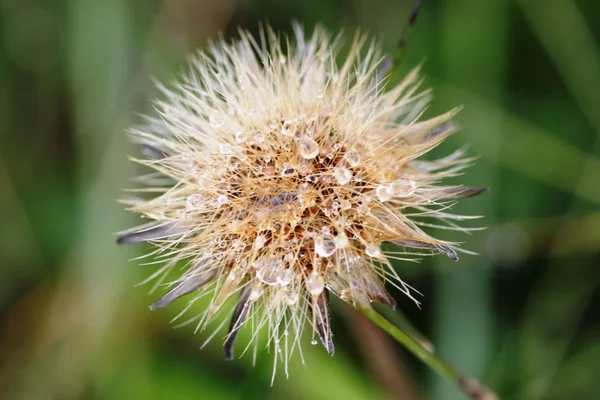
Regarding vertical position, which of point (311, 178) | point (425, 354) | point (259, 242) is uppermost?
point (311, 178)

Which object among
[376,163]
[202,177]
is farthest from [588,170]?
[202,177]

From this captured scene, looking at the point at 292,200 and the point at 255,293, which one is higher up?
the point at 292,200

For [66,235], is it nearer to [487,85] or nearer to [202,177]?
[202,177]

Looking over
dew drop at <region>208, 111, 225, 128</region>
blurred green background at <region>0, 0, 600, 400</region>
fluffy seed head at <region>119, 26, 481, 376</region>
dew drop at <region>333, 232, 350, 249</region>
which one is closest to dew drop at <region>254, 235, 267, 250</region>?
fluffy seed head at <region>119, 26, 481, 376</region>

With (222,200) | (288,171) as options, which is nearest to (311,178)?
(288,171)

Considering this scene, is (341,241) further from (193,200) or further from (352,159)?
(193,200)

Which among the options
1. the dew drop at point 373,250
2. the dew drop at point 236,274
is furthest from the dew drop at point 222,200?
the dew drop at point 373,250
